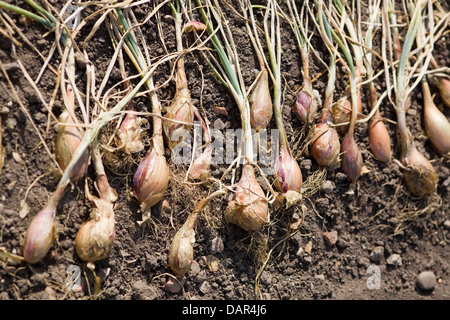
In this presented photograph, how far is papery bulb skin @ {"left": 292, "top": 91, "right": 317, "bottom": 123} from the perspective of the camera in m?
1.50

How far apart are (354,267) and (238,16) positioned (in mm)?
973

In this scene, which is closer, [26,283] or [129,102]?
[26,283]

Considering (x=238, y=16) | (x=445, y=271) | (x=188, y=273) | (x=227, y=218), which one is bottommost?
(x=445, y=271)

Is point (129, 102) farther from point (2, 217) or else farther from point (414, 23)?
point (414, 23)

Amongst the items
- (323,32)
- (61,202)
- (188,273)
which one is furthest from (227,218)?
(323,32)

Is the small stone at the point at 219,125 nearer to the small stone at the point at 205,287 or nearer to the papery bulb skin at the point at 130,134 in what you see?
the papery bulb skin at the point at 130,134

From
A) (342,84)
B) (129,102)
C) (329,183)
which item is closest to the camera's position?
(129,102)

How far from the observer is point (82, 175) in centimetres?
121

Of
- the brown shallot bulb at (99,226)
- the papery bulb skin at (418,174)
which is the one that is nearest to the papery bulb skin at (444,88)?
the papery bulb skin at (418,174)

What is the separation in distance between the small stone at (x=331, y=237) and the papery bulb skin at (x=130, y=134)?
2.30 feet

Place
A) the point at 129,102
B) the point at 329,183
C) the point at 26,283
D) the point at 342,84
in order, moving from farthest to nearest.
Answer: the point at 342,84
the point at 329,183
the point at 129,102
the point at 26,283

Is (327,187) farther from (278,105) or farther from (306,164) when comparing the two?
(278,105)

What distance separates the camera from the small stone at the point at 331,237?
1515 millimetres

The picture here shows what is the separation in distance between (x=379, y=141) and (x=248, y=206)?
62 cm
